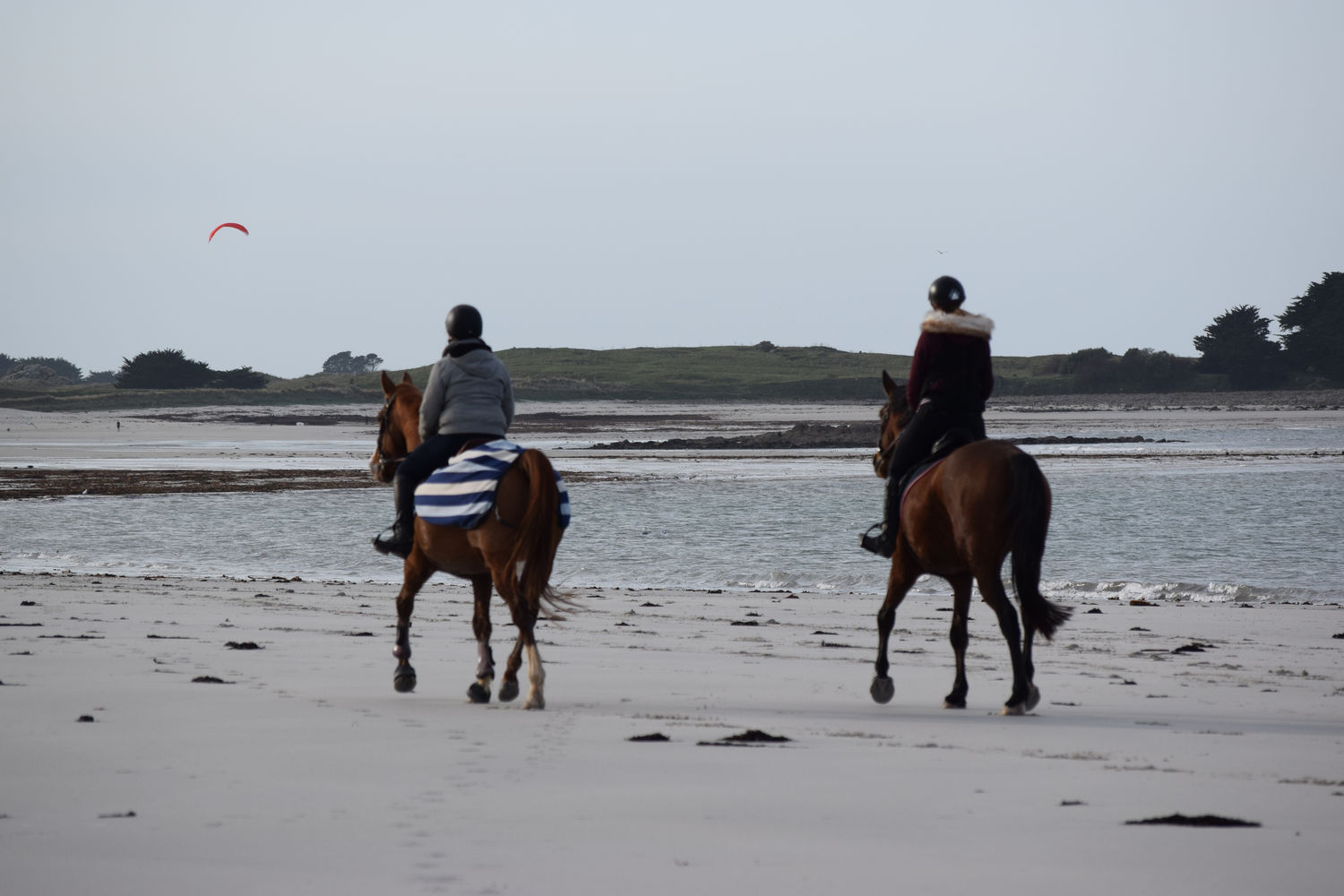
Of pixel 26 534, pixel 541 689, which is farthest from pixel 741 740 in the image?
pixel 26 534

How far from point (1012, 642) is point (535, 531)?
9.11ft

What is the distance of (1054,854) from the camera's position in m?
4.46

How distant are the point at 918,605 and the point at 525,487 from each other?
6.78m

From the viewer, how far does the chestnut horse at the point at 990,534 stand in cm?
765

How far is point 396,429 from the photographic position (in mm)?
9031

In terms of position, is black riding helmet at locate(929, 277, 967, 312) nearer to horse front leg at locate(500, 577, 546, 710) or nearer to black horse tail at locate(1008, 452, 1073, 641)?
black horse tail at locate(1008, 452, 1073, 641)

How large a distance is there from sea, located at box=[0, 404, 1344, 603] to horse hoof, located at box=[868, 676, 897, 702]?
696 cm

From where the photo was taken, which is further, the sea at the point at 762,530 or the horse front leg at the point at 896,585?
the sea at the point at 762,530

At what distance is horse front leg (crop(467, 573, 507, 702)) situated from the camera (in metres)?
7.96

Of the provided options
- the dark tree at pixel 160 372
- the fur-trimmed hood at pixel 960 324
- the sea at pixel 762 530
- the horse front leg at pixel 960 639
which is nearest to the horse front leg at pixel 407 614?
the horse front leg at pixel 960 639

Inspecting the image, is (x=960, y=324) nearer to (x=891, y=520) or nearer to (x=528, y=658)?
(x=891, y=520)

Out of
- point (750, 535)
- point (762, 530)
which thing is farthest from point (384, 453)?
point (762, 530)

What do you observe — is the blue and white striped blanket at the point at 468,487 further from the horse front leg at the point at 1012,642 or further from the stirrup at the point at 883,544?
the horse front leg at the point at 1012,642

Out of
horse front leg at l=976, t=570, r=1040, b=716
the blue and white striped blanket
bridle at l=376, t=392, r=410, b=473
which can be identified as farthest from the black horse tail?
bridle at l=376, t=392, r=410, b=473
